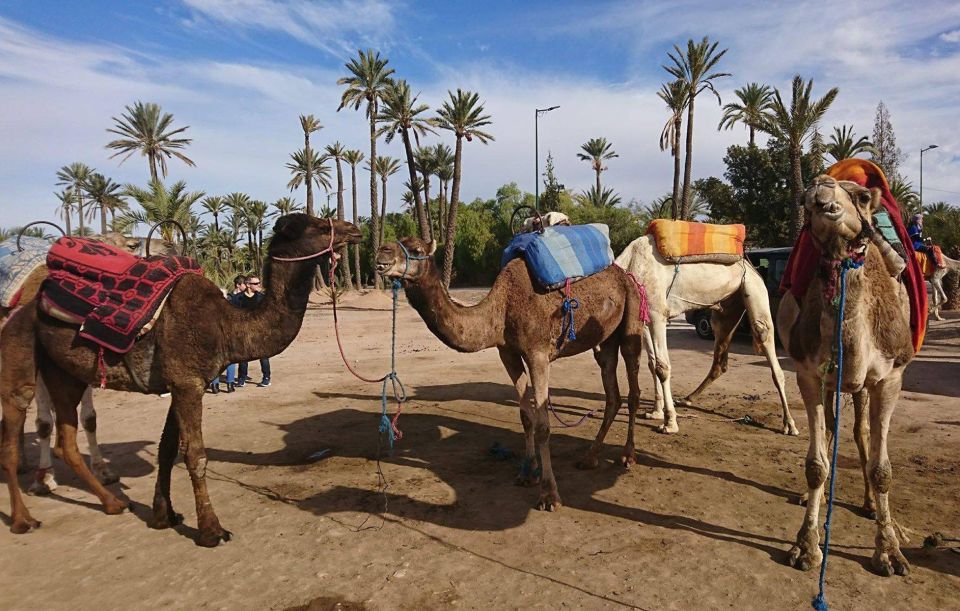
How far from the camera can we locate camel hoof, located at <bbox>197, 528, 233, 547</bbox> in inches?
179

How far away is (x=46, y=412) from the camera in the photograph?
596cm

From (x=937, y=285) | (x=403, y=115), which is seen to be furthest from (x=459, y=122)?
(x=937, y=285)

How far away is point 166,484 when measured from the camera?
4.96 metres

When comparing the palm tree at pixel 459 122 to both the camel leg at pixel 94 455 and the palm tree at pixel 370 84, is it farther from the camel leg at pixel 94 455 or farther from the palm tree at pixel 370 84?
the camel leg at pixel 94 455

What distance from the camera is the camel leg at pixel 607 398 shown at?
6.13 m

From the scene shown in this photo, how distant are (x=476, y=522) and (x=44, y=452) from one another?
4.63 m

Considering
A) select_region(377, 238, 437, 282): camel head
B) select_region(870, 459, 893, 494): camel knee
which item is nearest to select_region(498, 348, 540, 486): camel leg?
select_region(377, 238, 437, 282): camel head

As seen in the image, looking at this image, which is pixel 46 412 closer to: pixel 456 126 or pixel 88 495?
pixel 88 495

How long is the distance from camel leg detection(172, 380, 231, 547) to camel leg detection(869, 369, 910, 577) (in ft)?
16.2

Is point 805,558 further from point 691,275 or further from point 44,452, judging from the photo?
point 44,452

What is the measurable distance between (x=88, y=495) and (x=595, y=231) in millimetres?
6043

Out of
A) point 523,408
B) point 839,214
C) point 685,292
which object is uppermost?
point 839,214

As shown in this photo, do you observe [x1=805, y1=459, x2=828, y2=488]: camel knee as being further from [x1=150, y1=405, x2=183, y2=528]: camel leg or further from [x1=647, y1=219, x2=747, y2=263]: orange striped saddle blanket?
[x1=150, y1=405, x2=183, y2=528]: camel leg

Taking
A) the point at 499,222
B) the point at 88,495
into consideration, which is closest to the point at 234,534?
the point at 88,495
